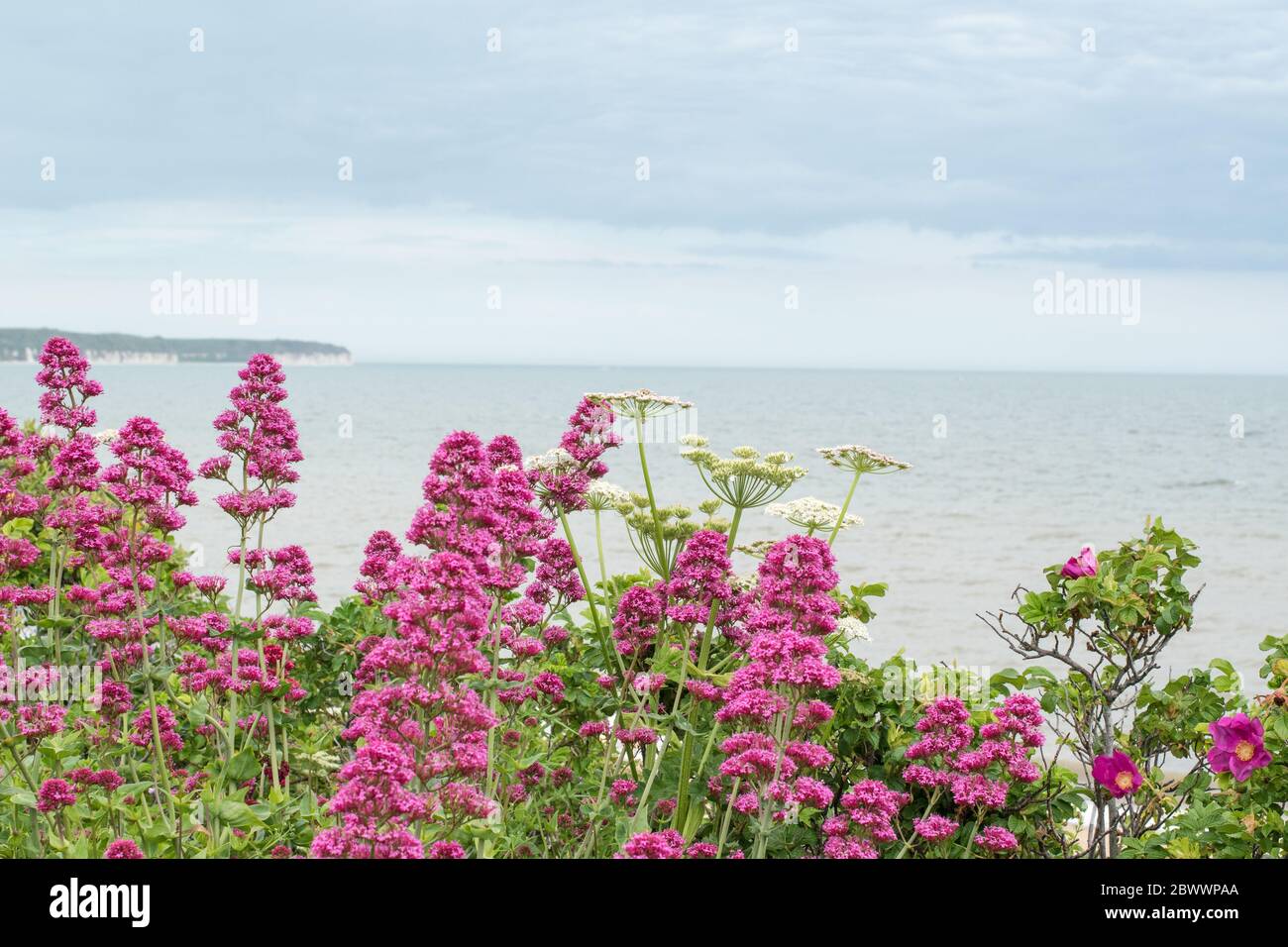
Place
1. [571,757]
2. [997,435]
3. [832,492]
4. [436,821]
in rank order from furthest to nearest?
1. [997,435]
2. [832,492]
3. [571,757]
4. [436,821]

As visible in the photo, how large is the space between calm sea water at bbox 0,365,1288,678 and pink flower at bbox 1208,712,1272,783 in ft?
14.0

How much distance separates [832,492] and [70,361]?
1160 inches

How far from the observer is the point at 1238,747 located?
3912 millimetres

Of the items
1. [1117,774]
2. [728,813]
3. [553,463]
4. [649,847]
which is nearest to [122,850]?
→ [649,847]

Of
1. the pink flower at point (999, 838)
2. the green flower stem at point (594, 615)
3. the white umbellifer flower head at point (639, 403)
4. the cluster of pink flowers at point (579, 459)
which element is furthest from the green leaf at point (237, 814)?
the pink flower at point (999, 838)

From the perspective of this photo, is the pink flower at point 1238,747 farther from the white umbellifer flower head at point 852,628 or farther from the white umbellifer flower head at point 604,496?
the white umbellifer flower head at point 604,496

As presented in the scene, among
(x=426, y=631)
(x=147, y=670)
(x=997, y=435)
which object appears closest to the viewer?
(x=426, y=631)

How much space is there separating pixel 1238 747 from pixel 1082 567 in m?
0.83

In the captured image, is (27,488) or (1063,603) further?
(27,488)

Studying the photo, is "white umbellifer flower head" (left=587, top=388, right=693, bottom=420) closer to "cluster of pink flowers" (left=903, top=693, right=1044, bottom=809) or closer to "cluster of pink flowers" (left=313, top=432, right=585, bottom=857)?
"cluster of pink flowers" (left=313, top=432, right=585, bottom=857)

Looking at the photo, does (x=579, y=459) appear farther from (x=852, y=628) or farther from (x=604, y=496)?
(x=852, y=628)

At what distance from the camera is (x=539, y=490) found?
465cm

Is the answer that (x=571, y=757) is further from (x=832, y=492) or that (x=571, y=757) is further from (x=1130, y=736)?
(x=832, y=492)
